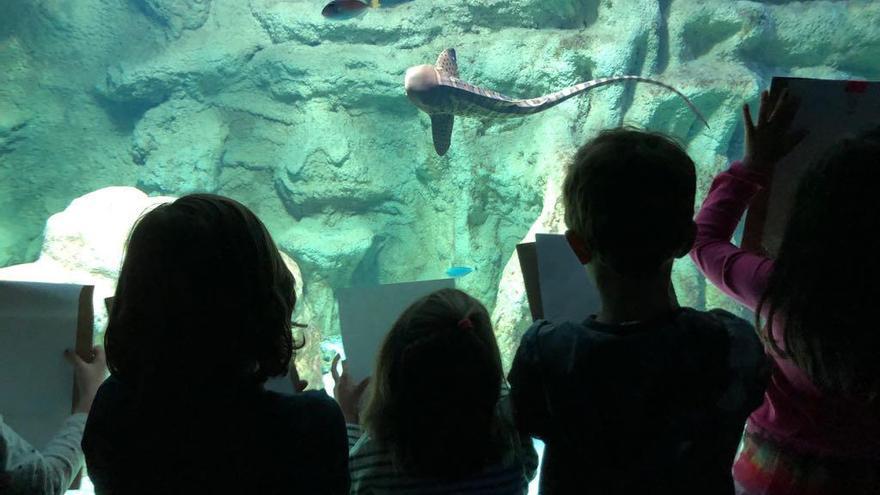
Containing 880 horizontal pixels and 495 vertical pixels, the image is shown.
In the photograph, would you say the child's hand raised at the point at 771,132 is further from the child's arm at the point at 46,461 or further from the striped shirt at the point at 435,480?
the child's arm at the point at 46,461

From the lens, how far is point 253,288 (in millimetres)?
1358

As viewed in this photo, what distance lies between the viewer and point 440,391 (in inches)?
52.3

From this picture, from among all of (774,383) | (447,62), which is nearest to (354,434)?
(774,383)

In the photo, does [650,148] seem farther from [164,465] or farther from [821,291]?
[164,465]

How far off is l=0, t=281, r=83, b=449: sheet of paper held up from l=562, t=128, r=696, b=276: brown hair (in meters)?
1.44

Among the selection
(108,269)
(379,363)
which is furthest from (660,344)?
(108,269)

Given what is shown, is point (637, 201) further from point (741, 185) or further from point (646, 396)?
point (741, 185)

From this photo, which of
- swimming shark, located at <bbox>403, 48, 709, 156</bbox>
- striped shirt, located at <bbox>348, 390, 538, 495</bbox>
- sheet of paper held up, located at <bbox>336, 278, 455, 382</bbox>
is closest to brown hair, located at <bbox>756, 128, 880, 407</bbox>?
striped shirt, located at <bbox>348, 390, 538, 495</bbox>

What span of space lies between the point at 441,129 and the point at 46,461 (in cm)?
660

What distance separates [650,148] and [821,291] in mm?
516

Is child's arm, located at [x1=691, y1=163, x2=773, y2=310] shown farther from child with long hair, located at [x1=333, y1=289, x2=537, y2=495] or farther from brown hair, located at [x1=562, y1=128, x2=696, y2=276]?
child with long hair, located at [x1=333, y1=289, x2=537, y2=495]

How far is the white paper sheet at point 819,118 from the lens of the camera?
1.70 m

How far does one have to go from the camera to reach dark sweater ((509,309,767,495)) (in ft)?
4.26

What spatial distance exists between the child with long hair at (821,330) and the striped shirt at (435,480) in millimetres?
665
